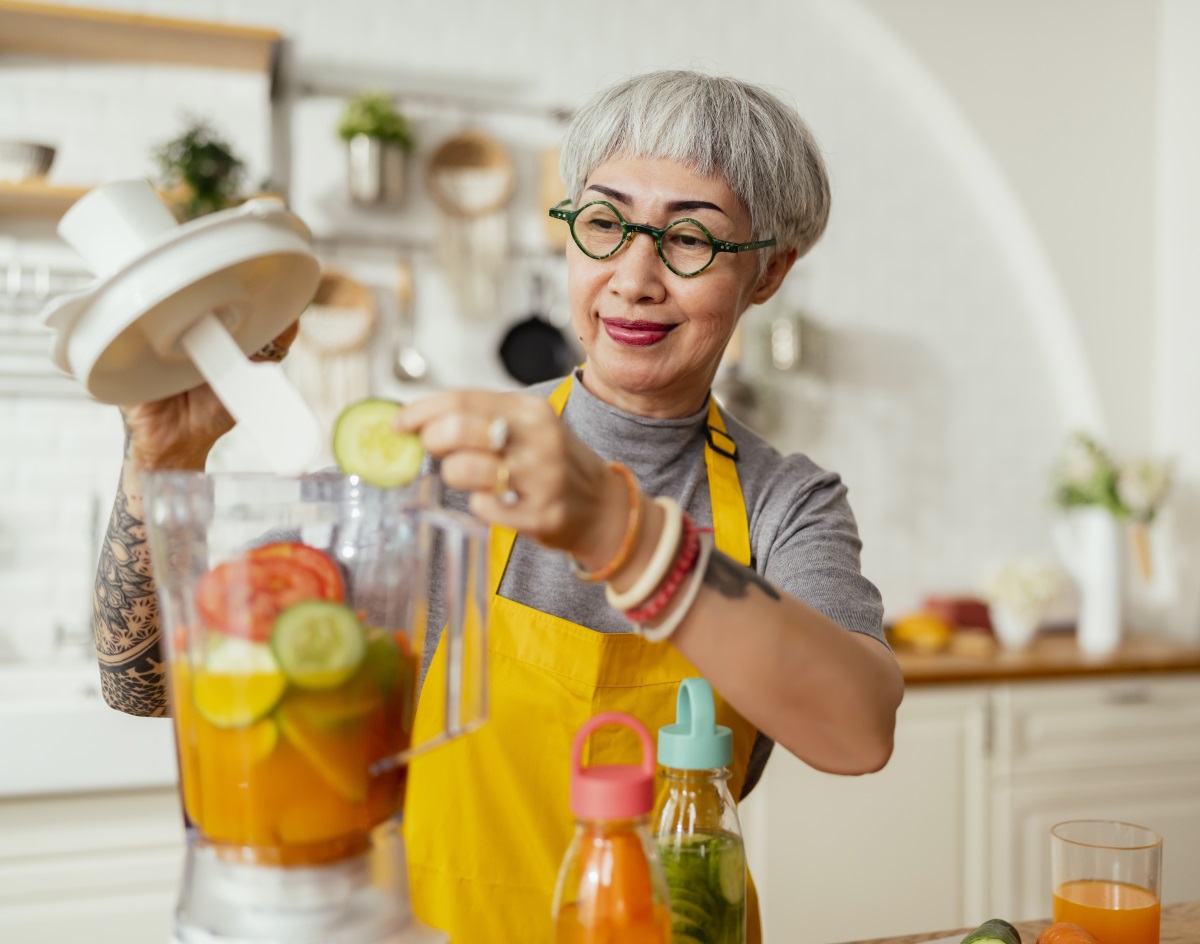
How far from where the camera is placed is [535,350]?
283 cm

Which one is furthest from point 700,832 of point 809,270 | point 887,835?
point 809,270

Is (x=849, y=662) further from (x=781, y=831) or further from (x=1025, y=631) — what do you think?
(x=1025, y=631)

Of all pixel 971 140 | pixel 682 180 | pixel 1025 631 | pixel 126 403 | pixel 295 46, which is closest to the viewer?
pixel 126 403

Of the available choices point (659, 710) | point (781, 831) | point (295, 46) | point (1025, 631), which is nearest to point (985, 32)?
point (1025, 631)

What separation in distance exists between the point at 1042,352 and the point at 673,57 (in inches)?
54.0

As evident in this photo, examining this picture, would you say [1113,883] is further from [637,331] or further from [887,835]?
[887,835]

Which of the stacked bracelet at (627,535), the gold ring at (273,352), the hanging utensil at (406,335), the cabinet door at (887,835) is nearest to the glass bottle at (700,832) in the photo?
the stacked bracelet at (627,535)

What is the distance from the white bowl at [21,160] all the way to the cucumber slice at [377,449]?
198cm

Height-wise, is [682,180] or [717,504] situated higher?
[682,180]

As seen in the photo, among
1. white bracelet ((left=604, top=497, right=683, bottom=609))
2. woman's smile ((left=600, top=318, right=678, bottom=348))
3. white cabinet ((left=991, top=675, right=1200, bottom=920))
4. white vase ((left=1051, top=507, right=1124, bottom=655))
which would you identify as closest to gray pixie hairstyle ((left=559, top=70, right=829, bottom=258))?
woman's smile ((left=600, top=318, right=678, bottom=348))

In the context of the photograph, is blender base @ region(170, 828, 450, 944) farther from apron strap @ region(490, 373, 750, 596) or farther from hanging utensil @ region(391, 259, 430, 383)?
hanging utensil @ region(391, 259, 430, 383)

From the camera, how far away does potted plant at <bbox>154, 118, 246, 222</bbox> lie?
2381mm

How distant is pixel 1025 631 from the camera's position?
2887 millimetres

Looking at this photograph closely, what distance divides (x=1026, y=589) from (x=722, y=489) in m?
1.92
